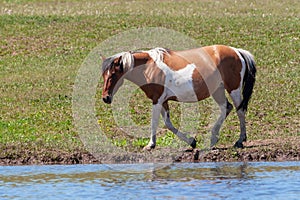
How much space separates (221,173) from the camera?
13.0 metres

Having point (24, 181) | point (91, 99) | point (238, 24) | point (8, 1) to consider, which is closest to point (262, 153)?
point (24, 181)

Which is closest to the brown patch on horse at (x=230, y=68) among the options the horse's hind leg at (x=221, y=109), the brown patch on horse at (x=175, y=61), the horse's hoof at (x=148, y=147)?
the horse's hind leg at (x=221, y=109)

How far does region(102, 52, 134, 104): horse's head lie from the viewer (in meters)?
14.5

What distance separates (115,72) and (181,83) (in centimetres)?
121

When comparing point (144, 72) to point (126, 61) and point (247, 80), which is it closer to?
point (126, 61)

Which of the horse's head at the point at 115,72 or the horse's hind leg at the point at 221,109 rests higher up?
the horse's head at the point at 115,72

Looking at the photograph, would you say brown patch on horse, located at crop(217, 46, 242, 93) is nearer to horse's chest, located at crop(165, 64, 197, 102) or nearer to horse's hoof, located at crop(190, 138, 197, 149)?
horse's chest, located at crop(165, 64, 197, 102)

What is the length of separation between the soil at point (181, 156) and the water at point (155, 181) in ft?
1.30

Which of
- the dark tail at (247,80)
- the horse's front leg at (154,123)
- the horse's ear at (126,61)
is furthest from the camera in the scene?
the dark tail at (247,80)

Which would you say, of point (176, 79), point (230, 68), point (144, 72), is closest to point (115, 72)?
point (144, 72)

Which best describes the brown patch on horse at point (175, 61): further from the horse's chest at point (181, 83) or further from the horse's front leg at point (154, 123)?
the horse's front leg at point (154, 123)

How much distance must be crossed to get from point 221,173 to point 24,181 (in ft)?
10.1

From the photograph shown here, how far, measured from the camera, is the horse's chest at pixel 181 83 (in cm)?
1471

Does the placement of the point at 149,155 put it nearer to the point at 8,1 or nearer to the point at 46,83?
the point at 46,83
